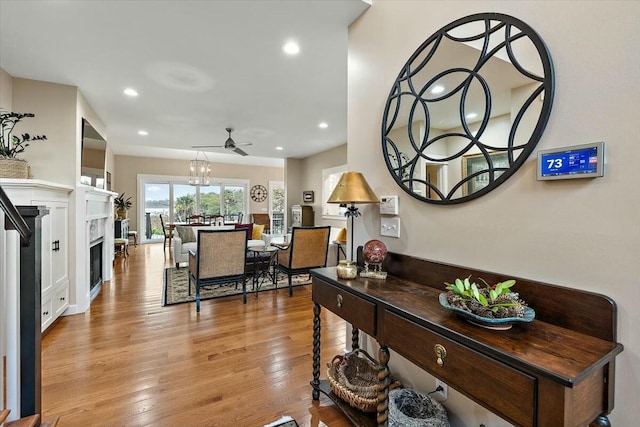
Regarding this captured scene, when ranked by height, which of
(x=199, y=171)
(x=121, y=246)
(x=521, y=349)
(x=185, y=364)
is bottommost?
(x=185, y=364)

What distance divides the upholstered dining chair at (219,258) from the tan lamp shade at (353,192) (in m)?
2.18

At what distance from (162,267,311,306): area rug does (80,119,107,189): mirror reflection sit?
5.82ft

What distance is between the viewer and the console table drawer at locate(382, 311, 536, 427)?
78 centimetres

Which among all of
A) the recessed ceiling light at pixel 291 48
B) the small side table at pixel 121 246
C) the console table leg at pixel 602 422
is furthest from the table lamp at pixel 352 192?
the small side table at pixel 121 246

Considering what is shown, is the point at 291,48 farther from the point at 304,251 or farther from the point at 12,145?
the point at 12,145

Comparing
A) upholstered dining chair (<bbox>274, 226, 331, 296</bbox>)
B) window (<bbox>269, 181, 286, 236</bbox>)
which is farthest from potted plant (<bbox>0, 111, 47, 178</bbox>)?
window (<bbox>269, 181, 286, 236</bbox>)

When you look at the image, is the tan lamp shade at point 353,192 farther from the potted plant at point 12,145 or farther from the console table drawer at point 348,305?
the potted plant at point 12,145

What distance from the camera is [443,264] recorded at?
146 centimetres

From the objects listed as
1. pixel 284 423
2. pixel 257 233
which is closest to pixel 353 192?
pixel 284 423

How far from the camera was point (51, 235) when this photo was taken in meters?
2.94

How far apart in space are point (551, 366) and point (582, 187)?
0.62 m

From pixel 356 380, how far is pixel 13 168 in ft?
11.6

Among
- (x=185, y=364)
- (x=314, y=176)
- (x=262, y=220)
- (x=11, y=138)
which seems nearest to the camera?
(x=185, y=364)

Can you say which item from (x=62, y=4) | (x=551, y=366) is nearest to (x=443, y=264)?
Result: (x=551, y=366)
